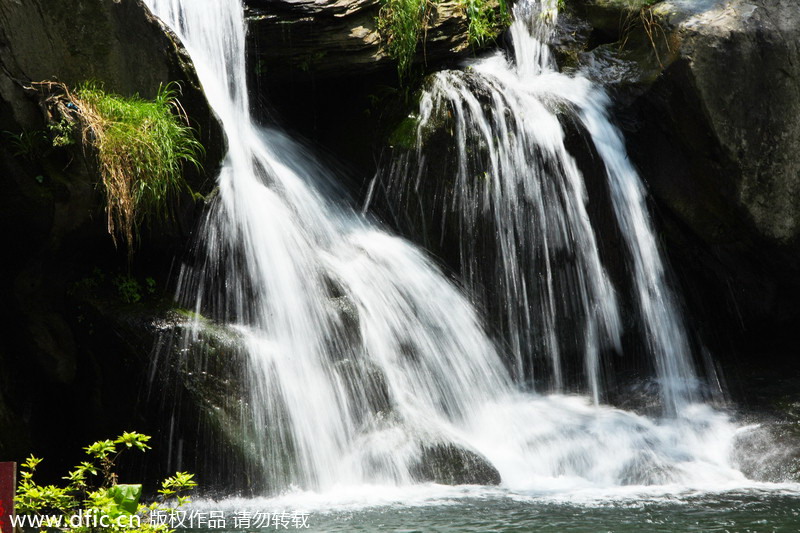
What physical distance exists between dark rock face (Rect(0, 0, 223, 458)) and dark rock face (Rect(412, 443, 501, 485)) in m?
2.04

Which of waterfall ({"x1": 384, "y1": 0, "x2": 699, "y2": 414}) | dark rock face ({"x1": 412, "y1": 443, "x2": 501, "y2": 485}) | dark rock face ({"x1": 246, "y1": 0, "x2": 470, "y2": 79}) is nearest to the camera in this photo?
dark rock face ({"x1": 412, "y1": 443, "x2": 501, "y2": 485})

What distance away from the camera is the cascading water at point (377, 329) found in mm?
5367

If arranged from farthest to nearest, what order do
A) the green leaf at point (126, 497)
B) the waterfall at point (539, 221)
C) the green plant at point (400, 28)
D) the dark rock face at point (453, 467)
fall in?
the green plant at point (400, 28)
the waterfall at point (539, 221)
the dark rock face at point (453, 467)
the green leaf at point (126, 497)

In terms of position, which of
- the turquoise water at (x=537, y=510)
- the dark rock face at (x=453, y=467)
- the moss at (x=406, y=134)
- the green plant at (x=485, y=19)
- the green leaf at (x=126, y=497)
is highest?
the green plant at (x=485, y=19)

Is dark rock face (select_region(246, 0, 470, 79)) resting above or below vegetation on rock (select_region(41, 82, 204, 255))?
above

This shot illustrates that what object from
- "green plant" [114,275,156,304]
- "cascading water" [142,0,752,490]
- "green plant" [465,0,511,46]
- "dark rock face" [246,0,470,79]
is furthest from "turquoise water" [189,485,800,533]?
"green plant" [465,0,511,46]

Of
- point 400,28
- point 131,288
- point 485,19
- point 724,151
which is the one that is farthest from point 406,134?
point 131,288

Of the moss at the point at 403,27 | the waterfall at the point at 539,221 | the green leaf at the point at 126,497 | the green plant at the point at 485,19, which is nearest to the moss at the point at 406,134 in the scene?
the waterfall at the point at 539,221

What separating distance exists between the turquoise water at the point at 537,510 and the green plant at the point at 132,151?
2057 mm

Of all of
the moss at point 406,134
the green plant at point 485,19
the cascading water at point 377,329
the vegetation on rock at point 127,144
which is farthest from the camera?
the green plant at point 485,19

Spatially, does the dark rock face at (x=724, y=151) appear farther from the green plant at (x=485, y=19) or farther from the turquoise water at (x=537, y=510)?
the turquoise water at (x=537, y=510)

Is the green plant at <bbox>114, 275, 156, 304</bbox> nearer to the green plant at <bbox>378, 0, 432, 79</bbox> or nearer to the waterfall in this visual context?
the waterfall

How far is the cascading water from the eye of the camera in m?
5.37

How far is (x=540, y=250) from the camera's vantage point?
7.42 m
